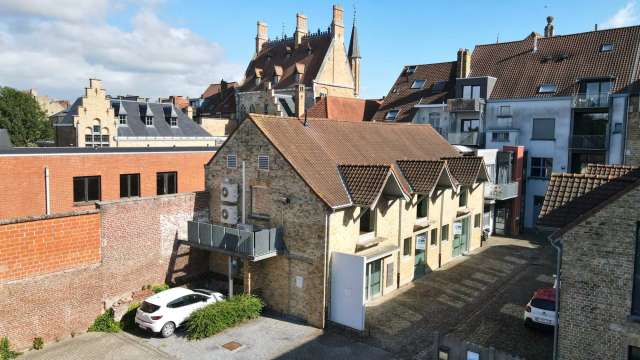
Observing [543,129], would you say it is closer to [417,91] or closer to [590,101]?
[590,101]

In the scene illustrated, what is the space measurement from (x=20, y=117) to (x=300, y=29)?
3619 centimetres

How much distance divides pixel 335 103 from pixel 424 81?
8502mm


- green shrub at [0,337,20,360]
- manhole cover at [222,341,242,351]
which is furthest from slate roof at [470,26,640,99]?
green shrub at [0,337,20,360]

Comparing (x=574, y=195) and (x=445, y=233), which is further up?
(x=574, y=195)

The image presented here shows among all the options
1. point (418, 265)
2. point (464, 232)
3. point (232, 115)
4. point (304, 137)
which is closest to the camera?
point (304, 137)

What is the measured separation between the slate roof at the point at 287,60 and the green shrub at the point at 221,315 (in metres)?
41.2

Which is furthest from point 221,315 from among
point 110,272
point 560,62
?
point 560,62

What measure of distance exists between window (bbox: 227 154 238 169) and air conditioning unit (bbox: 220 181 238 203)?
0.79m

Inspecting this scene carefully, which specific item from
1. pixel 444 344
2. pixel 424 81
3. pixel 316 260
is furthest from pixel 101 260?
pixel 424 81

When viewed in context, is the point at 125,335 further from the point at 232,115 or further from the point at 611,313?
the point at 232,115

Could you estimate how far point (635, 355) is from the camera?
10.6 m

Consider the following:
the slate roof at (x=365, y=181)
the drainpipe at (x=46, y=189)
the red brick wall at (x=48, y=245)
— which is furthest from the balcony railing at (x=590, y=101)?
the drainpipe at (x=46, y=189)

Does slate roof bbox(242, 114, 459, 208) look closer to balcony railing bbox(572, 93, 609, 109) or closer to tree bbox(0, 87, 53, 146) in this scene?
balcony railing bbox(572, 93, 609, 109)

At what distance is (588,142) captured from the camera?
32000mm
